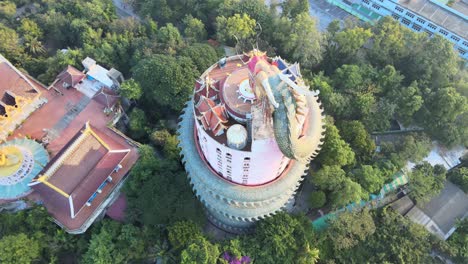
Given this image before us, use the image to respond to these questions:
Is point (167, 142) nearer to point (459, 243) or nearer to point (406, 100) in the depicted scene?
point (406, 100)

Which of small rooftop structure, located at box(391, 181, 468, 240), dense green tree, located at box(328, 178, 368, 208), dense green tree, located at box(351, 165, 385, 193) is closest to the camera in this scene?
dense green tree, located at box(328, 178, 368, 208)

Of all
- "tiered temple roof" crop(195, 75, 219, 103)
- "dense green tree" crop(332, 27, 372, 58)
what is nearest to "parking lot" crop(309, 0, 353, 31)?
"dense green tree" crop(332, 27, 372, 58)

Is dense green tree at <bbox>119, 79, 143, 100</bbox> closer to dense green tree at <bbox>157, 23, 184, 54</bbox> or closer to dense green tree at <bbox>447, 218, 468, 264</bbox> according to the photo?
dense green tree at <bbox>157, 23, 184, 54</bbox>

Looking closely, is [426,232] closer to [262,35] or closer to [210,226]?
[210,226]

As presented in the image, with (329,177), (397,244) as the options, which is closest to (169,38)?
(329,177)

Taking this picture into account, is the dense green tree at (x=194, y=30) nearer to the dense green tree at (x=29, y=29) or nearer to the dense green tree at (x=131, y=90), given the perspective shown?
the dense green tree at (x=131, y=90)

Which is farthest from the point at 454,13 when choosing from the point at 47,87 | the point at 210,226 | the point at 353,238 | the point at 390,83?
the point at 47,87
